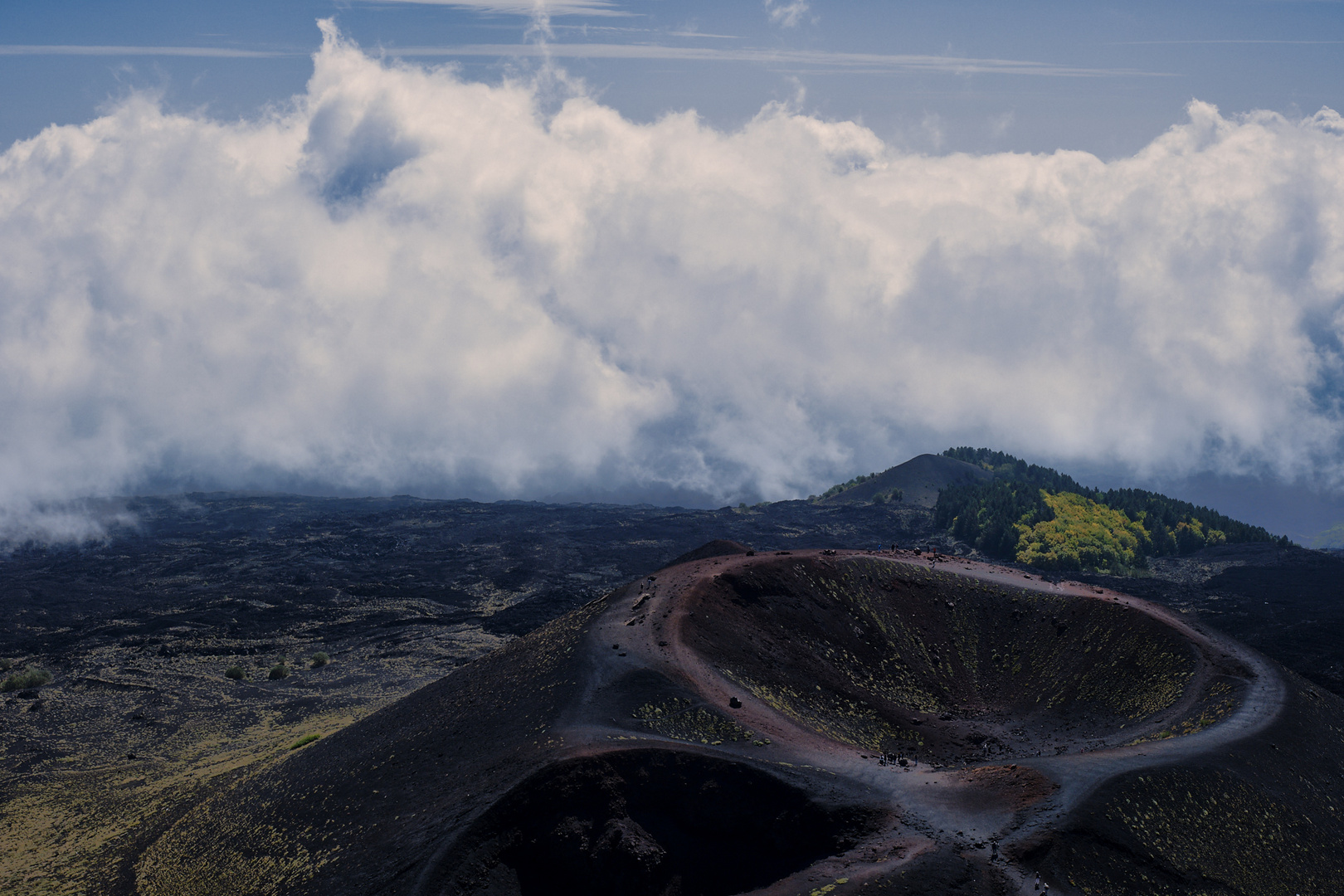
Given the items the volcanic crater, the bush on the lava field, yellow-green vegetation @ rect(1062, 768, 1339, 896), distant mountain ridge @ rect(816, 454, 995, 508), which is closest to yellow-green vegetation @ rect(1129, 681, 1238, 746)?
the volcanic crater

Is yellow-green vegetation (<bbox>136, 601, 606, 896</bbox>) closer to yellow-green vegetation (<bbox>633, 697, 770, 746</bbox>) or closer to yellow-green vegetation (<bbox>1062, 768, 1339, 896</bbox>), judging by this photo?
yellow-green vegetation (<bbox>633, 697, 770, 746</bbox>)

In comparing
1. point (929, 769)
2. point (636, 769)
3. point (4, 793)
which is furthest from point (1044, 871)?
point (4, 793)

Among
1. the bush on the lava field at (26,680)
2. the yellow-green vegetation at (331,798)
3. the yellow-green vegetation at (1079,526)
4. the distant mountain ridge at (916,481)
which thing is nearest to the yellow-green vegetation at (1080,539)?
the yellow-green vegetation at (1079,526)

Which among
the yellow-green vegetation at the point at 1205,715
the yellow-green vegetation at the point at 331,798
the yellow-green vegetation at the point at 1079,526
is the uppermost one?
the yellow-green vegetation at the point at 1079,526

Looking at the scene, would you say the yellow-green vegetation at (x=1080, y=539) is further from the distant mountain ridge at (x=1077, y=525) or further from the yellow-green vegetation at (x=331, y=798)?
the yellow-green vegetation at (x=331, y=798)

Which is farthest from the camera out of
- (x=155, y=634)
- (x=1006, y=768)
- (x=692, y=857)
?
(x=155, y=634)

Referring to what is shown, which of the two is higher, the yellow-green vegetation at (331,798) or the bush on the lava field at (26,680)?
the yellow-green vegetation at (331,798)

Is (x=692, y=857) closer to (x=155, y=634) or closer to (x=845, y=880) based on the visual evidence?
(x=845, y=880)

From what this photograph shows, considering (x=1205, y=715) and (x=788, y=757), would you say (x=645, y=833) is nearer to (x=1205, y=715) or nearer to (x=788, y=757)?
(x=788, y=757)
